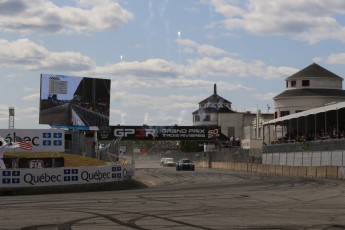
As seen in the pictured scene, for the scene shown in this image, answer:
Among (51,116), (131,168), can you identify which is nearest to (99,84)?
(51,116)

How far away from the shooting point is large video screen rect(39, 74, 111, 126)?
192ft

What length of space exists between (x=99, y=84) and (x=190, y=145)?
81.5 meters

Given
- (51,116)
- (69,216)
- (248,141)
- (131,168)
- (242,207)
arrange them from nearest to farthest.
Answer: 1. (69,216)
2. (242,207)
3. (131,168)
4. (51,116)
5. (248,141)

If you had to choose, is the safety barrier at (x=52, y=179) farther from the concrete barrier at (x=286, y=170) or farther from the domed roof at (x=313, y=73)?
the domed roof at (x=313, y=73)

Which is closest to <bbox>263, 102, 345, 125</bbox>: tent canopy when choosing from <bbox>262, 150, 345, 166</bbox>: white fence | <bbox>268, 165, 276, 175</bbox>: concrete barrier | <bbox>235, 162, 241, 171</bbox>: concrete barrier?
<bbox>262, 150, 345, 166</bbox>: white fence

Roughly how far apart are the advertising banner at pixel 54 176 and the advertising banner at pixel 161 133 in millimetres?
61239

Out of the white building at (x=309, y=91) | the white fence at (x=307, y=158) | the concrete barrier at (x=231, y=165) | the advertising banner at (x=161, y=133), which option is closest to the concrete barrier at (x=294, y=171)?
the white fence at (x=307, y=158)

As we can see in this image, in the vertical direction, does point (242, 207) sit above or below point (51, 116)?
below

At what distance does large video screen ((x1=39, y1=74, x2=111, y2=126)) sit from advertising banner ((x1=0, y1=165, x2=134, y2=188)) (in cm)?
2551

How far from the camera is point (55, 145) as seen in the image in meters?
48.5

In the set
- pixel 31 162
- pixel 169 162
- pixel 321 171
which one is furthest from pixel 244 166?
pixel 31 162

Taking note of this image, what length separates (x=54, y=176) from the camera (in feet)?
102

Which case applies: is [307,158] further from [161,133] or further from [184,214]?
[161,133]

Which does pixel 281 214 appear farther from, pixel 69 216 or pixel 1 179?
pixel 1 179
